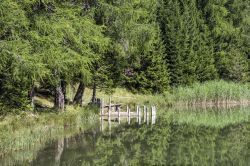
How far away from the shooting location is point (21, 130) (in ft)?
71.1

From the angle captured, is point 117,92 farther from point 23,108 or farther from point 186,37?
point 23,108

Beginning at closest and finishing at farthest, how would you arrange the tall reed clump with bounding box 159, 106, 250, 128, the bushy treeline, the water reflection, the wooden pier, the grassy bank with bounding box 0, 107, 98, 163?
the grassy bank with bounding box 0, 107, 98, 163
the bushy treeline
the water reflection
the tall reed clump with bounding box 159, 106, 250, 128
the wooden pier

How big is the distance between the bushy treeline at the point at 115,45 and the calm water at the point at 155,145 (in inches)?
151

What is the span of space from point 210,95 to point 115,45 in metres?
13.4

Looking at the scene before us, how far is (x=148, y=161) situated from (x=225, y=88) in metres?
28.3

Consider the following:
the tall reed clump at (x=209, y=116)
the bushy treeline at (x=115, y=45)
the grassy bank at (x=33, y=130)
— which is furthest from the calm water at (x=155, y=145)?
the bushy treeline at (x=115, y=45)

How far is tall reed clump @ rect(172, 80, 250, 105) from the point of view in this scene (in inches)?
1761

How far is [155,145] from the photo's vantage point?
23.1 m

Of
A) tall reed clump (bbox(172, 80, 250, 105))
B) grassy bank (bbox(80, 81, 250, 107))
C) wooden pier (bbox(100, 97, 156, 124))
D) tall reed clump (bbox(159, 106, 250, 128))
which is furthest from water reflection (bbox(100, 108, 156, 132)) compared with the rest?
tall reed clump (bbox(172, 80, 250, 105))

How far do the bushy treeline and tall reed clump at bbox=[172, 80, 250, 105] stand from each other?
392cm

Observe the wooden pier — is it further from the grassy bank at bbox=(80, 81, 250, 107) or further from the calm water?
the grassy bank at bbox=(80, 81, 250, 107)

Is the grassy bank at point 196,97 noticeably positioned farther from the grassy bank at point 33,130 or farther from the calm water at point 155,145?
the grassy bank at point 33,130

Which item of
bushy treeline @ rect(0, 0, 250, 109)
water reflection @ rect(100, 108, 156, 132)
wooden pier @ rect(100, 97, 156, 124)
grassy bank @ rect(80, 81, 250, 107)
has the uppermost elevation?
bushy treeline @ rect(0, 0, 250, 109)

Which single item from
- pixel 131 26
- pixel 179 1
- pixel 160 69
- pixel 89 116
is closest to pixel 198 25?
pixel 179 1
